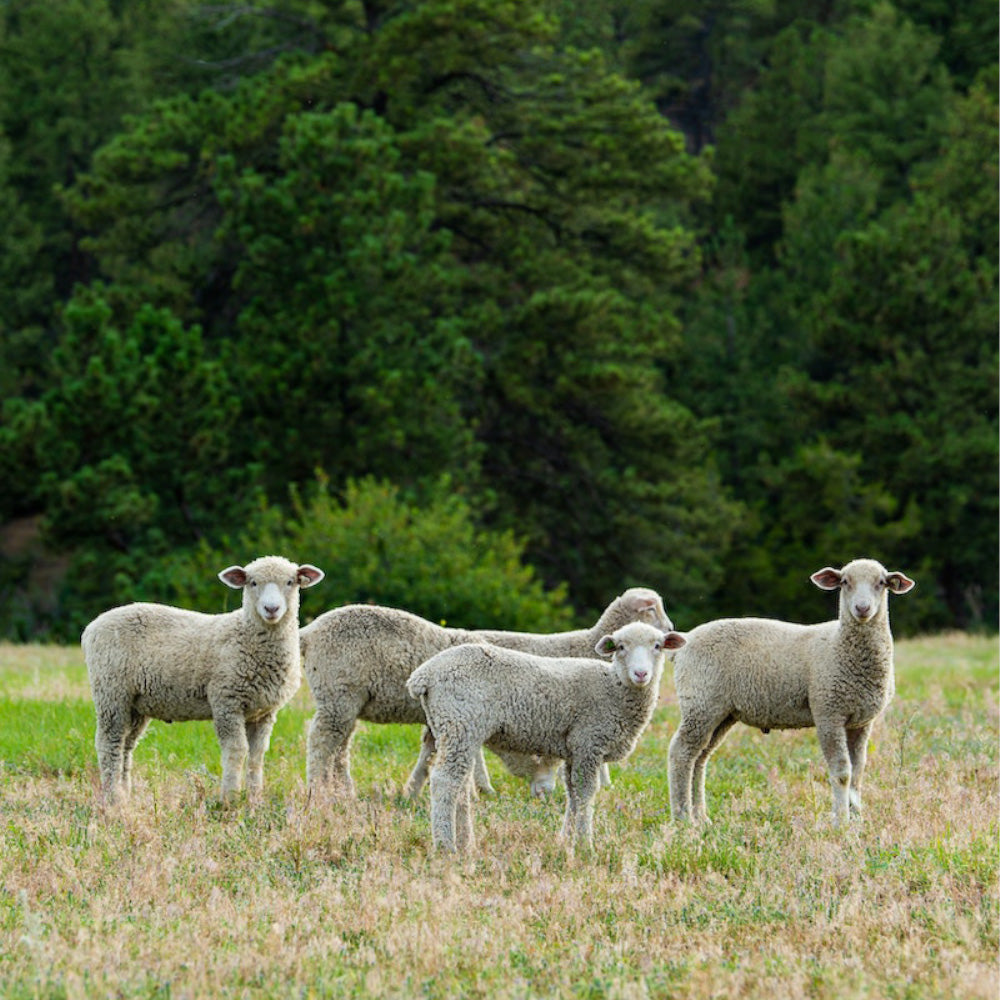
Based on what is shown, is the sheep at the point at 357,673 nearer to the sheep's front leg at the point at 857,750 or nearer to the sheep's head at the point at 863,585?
the sheep's head at the point at 863,585

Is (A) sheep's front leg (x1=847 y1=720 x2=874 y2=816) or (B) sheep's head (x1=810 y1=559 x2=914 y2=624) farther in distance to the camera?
(A) sheep's front leg (x1=847 y1=720 x2=874 y2=816)

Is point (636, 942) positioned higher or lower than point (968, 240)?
lower

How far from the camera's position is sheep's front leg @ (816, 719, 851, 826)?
965 centimetres

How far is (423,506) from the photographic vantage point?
30.4 m

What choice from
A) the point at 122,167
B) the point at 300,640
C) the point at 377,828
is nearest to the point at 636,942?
the point at 377,828

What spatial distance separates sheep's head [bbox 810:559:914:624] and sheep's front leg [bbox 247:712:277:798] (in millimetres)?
3561

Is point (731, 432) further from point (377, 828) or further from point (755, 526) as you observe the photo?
point (377, 828)

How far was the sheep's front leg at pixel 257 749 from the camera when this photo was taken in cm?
977

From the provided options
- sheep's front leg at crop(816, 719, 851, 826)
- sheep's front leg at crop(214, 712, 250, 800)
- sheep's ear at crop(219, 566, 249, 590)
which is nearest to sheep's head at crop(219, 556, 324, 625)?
sheep's ear at crop(219, 566, 249, 590)

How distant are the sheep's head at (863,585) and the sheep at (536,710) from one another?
137 cm

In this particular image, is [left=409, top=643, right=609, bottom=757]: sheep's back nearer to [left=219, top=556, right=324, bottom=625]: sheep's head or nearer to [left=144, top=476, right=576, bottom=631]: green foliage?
[left=219, top=556, right=324, bottom=625]: sheep's head

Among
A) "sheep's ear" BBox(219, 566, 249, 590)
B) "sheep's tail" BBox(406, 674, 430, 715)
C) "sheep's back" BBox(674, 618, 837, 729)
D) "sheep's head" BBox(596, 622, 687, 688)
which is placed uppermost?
"sheep's ear" BBox(219, 566, 249, 590)

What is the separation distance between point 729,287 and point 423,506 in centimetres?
1463

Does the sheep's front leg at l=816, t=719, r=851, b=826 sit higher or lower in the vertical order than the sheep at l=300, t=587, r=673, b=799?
lower
